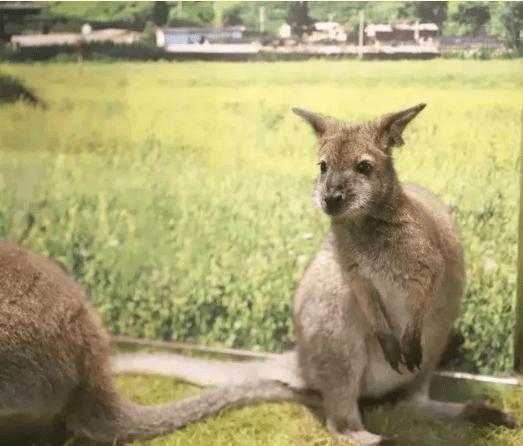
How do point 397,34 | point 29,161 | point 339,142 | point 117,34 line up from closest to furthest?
point 339,142 < point 397,34 < point 117,34 < point 29,161

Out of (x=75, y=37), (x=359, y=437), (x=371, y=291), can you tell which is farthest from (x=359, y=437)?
(x=75, y=37)

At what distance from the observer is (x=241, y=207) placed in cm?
348

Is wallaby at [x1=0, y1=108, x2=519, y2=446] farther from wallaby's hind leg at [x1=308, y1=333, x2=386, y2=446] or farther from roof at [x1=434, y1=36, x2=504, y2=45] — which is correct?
roof at [x1=434, y1=36, x2=504, y2=45]

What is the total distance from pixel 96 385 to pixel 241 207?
3.95 ft

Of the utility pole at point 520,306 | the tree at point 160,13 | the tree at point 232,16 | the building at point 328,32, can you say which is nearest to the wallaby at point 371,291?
the utility pole at point 520,306

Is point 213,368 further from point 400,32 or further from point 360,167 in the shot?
point 400,32

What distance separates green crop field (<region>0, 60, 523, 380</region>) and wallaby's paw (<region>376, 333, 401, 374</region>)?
601 mm

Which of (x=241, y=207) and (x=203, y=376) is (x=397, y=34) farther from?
(x=203, y=376)

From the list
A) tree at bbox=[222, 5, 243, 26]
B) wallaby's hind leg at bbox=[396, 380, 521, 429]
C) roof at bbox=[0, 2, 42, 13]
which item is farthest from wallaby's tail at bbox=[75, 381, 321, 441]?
roof at bbox=[0, 2, 42, 13]

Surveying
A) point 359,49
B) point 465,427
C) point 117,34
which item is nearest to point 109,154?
point 117,34

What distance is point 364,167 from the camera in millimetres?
2562

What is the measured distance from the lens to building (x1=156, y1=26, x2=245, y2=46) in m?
3.23

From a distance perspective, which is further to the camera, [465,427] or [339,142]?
[465,427]

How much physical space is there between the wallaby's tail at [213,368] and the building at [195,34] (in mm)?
1739
